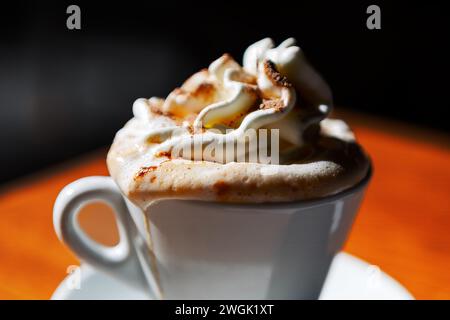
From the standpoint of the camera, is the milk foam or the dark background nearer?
the milk foam

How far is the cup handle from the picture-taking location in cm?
80

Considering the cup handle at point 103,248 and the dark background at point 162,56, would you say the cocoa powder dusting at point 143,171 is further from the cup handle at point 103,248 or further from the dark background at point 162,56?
the dark background at point 162,56

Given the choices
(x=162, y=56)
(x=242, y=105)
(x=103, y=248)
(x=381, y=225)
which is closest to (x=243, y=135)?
(x=242, y=105)

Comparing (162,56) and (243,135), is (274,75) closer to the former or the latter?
(243,135)

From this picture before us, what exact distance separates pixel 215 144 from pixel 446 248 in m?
0.67

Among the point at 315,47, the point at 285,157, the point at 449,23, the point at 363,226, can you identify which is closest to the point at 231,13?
the point at 315,47

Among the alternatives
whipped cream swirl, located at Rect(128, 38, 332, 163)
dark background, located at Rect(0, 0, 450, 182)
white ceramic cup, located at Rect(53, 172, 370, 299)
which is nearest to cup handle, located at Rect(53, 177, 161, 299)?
white ceramic cup, located at Rect(53, 172, 370, 299)

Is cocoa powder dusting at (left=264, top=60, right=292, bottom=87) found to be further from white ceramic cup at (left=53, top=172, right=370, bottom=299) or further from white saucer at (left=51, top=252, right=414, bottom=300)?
white saucer at (left=51, top=252, right=414, bottom=300)

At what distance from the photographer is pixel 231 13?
353cm

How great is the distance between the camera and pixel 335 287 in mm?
988

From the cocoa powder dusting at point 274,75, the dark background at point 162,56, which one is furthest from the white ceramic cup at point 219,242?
the dark background at point 162,56

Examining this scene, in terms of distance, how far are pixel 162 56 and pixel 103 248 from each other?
305cm

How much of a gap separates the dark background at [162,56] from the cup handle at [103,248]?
2154 millimetres

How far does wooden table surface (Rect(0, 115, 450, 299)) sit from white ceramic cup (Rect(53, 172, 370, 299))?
23 centimetres
